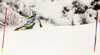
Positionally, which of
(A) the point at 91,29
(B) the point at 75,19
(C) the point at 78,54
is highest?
(B) the point at 75,19

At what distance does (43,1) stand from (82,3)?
211cm

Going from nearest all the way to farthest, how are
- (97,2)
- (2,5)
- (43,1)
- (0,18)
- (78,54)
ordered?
(78,54), (0,18), (2,5), (97,2), (43,1)

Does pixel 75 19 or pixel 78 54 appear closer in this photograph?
pixel 78 54

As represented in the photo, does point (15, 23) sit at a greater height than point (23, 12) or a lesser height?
lesser

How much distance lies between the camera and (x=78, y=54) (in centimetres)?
203

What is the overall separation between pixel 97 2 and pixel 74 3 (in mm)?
1114

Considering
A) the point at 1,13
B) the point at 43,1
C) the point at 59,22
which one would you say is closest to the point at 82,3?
the point at 59,22

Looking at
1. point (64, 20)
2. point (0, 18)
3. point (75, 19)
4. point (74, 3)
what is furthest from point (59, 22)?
point (0, 18)

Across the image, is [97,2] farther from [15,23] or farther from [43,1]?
[15,23]

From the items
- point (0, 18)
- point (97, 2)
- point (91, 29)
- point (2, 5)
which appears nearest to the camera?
point (91, 29)

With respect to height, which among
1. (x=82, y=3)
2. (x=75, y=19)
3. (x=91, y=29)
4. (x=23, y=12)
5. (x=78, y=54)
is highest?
(x=82, y=3)

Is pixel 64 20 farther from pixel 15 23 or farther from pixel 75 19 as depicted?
pixel 15 23

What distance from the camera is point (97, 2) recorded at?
5645mm

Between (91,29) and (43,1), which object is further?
(43,1)
